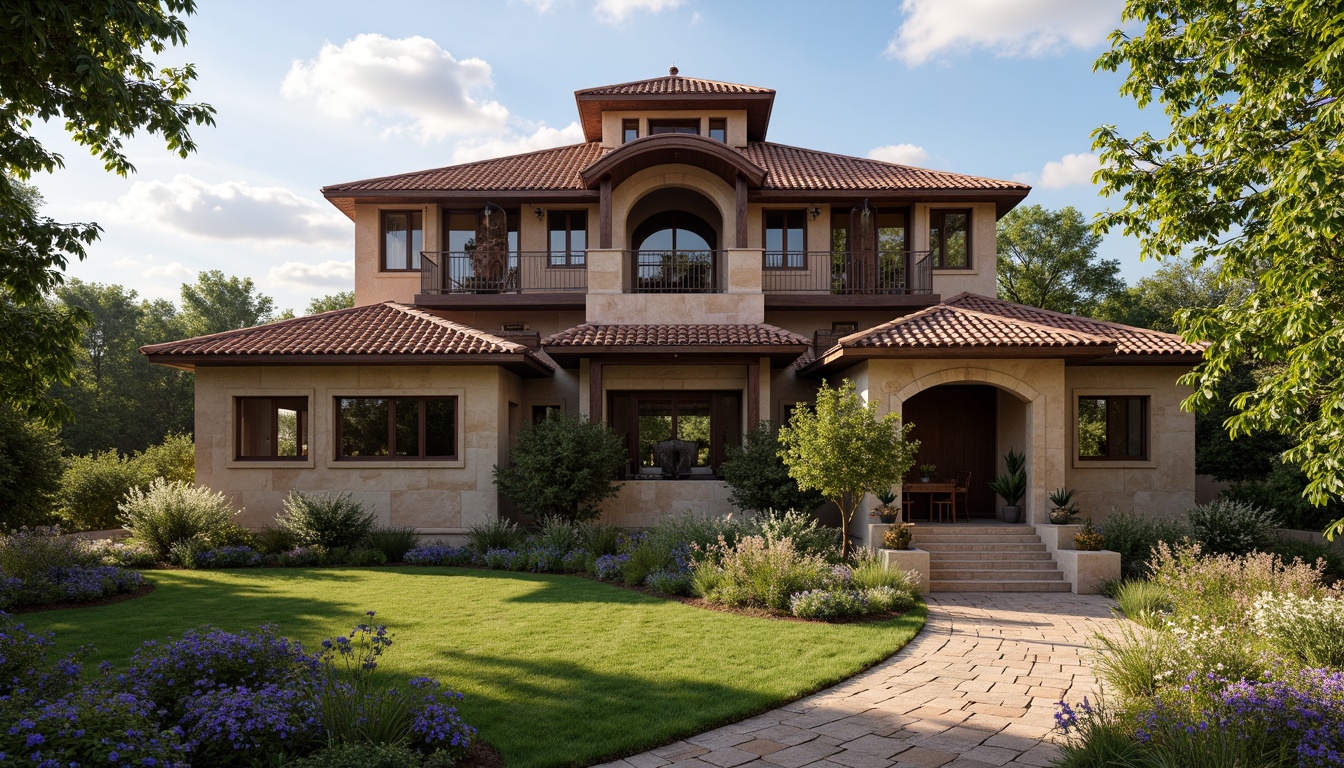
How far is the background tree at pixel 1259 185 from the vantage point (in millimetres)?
6863

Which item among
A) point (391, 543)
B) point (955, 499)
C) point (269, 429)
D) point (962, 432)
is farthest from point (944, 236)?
point (269, 429)

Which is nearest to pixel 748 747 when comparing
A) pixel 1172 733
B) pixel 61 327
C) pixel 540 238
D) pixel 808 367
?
pixel 1172 733

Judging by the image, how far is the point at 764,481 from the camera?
1441 centimetres

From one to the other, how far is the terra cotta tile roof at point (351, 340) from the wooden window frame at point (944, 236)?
11023 millimetres

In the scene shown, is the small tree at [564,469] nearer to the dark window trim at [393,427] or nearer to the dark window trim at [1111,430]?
the dark window trim at [393,427]

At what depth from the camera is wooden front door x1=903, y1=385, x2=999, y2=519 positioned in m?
17.1

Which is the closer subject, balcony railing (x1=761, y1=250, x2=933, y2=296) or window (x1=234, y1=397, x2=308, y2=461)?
window (x1=234, y1=397, x2=308, y2=461)

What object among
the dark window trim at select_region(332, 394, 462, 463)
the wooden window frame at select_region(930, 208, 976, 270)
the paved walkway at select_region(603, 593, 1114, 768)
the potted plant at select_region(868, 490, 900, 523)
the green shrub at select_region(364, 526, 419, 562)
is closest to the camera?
the paved walkway at select_region(603, 593, 1114, 768)

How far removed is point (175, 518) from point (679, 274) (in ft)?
39.5

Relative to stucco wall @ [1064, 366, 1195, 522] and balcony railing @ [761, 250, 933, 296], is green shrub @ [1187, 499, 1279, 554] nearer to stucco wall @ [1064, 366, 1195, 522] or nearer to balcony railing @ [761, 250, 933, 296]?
stucco wall @ [1064, 366, 1195, 522]

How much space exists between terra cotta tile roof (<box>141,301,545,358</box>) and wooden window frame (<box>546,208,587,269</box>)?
382 cm

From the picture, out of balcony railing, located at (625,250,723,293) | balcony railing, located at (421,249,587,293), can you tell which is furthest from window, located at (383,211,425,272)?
balcony railing, located at (625,250,723,293)

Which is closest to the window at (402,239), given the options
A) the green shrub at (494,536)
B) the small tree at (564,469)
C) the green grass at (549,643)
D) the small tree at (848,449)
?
the small tree at (564,469)

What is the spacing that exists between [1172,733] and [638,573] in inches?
323
